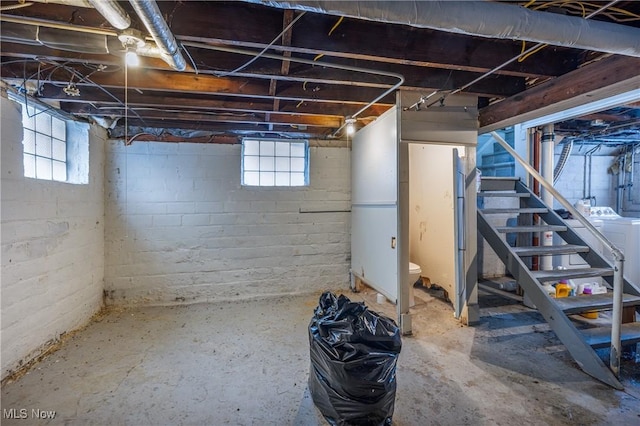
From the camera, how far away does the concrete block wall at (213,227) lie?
3480 mm

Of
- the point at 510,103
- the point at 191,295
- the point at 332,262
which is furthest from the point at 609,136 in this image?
the point at 191,295

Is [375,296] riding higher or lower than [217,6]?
lower

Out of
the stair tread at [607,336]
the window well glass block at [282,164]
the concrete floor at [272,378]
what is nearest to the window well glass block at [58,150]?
the concrete floor at [272,378]

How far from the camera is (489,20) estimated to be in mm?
1336

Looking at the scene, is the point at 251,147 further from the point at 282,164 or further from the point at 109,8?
the point at 109,8

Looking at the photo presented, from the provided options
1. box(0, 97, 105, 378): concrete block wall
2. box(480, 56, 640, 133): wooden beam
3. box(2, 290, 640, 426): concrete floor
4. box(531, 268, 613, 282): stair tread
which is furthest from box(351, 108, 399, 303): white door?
box(0, 97, 105, 378): concrete block wall

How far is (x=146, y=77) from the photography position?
229 centimetres

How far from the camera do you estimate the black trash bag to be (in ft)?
4.90

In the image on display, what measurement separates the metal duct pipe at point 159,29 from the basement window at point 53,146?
4.85 ft

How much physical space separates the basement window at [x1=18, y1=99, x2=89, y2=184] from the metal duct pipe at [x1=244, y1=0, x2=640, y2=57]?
241 centimetres

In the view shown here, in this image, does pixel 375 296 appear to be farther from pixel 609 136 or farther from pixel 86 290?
pixel 609 136

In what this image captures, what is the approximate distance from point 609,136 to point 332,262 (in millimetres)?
4324

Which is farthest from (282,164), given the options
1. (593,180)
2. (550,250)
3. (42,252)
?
(593,180)

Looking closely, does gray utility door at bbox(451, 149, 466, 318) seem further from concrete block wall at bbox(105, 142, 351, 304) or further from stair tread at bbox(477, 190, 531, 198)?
concrete block wall at bbox(105, 142, 351, 304)
